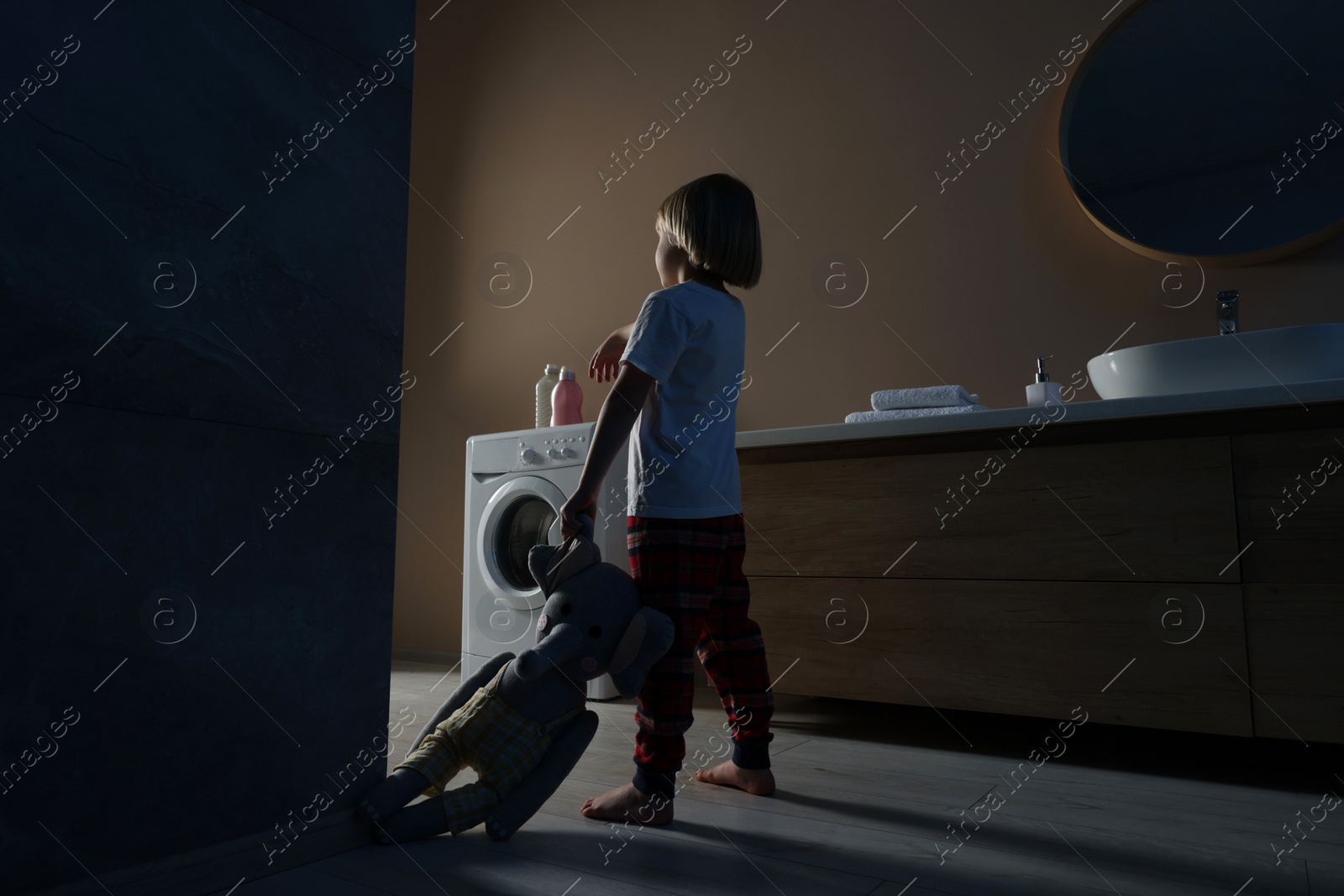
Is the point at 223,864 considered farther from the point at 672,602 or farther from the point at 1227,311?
the point at 1227,311

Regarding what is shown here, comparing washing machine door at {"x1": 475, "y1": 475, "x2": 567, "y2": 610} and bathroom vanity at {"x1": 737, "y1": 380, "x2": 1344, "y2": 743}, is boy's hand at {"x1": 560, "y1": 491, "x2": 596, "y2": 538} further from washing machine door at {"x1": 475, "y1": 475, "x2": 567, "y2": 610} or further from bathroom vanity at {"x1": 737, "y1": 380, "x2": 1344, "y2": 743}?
washing machine door at {"x1": 475, "y1": 475, "x2": 567, "y2": 610}

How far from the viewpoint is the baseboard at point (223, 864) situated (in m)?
0.93

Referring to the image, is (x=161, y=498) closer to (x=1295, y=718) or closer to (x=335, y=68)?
(x=335, y=68)

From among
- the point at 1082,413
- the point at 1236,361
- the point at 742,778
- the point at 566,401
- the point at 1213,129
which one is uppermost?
the point at 1213,129

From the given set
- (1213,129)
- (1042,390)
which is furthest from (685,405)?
(1213,129)

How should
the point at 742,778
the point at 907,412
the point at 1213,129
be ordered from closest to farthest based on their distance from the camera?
1. the point at 742,778
2. the point at 907,412
3. the point at 1213,129

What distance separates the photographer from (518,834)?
1.25 meters

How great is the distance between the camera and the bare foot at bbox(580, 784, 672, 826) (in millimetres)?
1313

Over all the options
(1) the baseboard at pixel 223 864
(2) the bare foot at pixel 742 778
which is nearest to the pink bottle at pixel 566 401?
(2) the bare foot at pixel 742 778

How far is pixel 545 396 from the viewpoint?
306cm

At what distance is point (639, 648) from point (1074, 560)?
955 mm

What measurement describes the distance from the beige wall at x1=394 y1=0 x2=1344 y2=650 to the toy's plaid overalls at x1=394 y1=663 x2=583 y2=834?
1580mm

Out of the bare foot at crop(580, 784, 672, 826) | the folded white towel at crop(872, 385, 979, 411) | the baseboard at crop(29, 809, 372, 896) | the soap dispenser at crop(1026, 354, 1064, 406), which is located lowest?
the baseboard at crop(29, 809, 372, 896)

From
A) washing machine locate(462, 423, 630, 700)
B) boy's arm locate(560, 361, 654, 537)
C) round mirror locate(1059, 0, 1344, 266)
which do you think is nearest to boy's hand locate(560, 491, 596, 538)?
boy's arm locate(560, 361, 654, 537)
